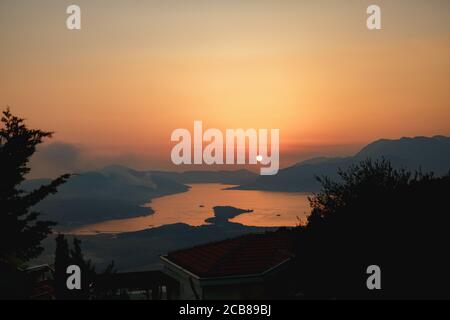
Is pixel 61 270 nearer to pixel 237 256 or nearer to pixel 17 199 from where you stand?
pixel 17 199

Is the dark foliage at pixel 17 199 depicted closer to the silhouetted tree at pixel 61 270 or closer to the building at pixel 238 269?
the silhouetted tree at pixel 61 270

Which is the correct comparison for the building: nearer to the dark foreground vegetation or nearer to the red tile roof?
the red tile roof

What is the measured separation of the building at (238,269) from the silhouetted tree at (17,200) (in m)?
6.87

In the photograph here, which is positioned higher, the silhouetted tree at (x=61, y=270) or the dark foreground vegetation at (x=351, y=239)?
the dark foreground vegetation at (x=351, y=239)

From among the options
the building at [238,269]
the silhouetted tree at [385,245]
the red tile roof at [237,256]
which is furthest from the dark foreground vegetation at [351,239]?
the red tile roof at [237,256]

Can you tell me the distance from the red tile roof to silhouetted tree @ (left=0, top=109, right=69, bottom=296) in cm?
707

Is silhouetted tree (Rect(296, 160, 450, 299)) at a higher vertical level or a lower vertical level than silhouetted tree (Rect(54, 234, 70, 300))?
higher

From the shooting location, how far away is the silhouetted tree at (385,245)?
55.3 ft

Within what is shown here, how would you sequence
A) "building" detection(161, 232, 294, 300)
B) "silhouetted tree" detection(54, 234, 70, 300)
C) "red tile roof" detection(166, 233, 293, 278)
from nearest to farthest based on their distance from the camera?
"building" detection(161, 232, 294, 300) < "silhouetted tree" detection(54, 234, 70, 300) < "red tile roof" detection(166, 233, 293, 278)

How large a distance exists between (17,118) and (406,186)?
1627cm

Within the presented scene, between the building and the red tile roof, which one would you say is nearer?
the building

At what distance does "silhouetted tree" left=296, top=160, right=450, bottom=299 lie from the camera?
16.8 meters

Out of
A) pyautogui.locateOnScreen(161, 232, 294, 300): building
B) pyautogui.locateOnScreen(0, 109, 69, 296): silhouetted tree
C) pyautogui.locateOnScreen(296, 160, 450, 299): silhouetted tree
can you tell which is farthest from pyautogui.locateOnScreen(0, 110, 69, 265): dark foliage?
pyautogui.locateOnScreen(296, 160, 450, 299): silhouetted tree
